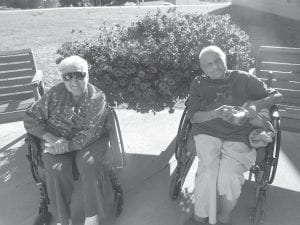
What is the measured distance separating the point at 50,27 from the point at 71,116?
11.4m

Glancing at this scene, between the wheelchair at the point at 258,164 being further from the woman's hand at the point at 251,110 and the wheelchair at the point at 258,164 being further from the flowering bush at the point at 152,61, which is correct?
the flowering bush at the point at 152,61

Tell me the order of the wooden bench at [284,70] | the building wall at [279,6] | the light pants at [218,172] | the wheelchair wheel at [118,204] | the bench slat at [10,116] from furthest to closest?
the building wall at [279,6] → the bench slat at [10,116] → the wooden bench at [284,70] → the wheelchair wheel at [118,204] → the light pants at [218,172]

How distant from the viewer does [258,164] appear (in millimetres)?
3221

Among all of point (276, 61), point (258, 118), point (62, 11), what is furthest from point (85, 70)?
point (62, 11)

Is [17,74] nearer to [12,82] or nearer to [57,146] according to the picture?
[12,82]

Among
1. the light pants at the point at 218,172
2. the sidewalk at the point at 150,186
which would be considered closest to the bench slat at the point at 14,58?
the sidewalk at the point at 150,186

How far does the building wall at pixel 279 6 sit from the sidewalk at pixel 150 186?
390 inches

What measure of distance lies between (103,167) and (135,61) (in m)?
1.12

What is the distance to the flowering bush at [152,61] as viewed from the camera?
12.6 ft

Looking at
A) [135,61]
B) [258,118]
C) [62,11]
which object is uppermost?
[135,61]

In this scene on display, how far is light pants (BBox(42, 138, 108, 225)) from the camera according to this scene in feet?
10.1

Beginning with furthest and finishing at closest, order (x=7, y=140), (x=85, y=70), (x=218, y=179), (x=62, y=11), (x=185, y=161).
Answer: (x=62, y=11), (x=7, y=140), (x=185, y=161), (x=85, y=70), (x=218, y=179)

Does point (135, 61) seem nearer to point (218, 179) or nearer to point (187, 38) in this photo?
point (187, 38)

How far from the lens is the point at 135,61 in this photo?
12.6 ft
